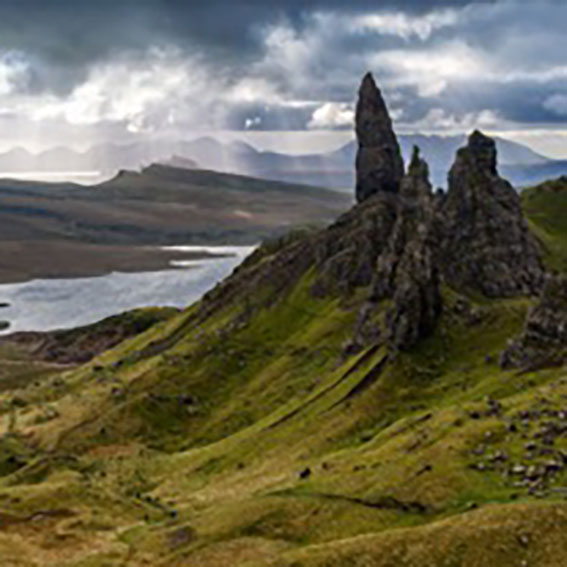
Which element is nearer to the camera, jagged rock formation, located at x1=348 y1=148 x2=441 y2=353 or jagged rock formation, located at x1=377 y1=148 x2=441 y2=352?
jagged rock formation, located at x1=377 y1=148 x2=441 y2=352

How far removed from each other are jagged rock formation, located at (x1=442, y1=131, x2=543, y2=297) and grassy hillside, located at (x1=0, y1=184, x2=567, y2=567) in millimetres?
10040

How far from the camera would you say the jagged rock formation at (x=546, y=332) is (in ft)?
→ 368

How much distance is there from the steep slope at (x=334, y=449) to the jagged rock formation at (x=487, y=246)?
38.3 inches

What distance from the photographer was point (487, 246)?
183m

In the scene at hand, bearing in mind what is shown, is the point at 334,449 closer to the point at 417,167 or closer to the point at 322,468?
the point at 322,468

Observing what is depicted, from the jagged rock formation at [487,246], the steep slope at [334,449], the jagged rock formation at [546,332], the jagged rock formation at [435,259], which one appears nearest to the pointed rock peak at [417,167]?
the jagged rock formation at [435,259]

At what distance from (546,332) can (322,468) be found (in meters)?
40.7

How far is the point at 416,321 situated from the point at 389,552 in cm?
7981

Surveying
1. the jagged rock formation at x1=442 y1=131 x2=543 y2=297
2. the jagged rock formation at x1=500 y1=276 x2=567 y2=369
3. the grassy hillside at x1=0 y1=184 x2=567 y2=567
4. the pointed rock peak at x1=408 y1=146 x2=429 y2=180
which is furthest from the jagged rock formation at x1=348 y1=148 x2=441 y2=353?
the jagged rock formation at x1=500 y1=276 x2=567 y2=369

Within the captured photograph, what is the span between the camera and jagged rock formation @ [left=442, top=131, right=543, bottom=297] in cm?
17462

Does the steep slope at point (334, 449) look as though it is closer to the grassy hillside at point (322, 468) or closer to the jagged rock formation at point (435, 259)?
the grassy hillside at point (322, 468)

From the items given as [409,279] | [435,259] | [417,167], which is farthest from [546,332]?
[417,167]

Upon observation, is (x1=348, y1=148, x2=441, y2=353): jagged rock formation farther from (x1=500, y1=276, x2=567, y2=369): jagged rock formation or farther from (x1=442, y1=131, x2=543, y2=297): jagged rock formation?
(x1=500, y1=276, x2=567, y2=369): jagged rock formation

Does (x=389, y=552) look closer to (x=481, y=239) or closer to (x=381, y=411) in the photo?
(x=381, y=411)
